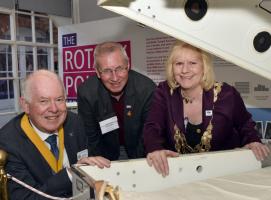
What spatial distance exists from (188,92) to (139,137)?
0.59m

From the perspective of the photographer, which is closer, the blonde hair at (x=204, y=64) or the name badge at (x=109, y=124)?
the blonde hair at (x=204, y=64)

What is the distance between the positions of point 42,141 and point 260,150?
33.4 inches

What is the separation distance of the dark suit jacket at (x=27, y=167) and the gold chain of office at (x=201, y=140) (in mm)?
460

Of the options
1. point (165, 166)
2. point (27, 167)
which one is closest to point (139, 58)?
point (27, 167)

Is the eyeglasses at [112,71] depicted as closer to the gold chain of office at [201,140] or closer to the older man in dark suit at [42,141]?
the older man in dark suit at [42,141]

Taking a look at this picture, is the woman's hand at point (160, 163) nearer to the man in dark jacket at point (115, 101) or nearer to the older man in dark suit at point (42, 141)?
the older man in dark suit at point (42, 141)

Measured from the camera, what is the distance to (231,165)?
1.23 meters

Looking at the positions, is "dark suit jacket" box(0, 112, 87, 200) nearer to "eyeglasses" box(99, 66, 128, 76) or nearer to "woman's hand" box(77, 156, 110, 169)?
"woman's hand" box(77, 156, 110, 169)

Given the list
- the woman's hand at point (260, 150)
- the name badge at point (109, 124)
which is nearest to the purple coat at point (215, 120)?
the woman's hand at point (260, 150)

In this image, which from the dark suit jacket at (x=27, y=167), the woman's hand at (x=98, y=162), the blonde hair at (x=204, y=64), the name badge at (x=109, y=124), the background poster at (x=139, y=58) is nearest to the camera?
the woman's hand at (x=98, y=162)

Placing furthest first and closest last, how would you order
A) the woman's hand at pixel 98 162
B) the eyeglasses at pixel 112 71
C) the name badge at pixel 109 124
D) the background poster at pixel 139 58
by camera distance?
1. the background poster at pixel 139 58
2. the name badge at pixel 109 124
3. the eyeglasses at pixel 112 71
4. the woman's hand at pixel 98 162

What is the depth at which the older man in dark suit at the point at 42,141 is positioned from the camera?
4.14 feet

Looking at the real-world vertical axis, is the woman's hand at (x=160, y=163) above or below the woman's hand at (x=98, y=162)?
below

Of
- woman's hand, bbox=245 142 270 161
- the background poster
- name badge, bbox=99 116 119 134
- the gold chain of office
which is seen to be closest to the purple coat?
the gold chain of office
